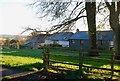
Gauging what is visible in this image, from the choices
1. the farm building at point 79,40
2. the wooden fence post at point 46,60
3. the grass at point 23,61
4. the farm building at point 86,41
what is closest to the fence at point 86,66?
the wooden fence post at point 46,60

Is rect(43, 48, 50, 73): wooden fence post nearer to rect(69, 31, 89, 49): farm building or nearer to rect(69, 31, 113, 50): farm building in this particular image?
rect(69, 31, 113, 50): farm building

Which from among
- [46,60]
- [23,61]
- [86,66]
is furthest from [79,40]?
[86,66]

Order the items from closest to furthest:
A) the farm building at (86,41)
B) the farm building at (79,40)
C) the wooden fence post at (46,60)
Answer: the wooden fence post at (46,60) → the farm building at (86,41) → the farm building at (79,40)

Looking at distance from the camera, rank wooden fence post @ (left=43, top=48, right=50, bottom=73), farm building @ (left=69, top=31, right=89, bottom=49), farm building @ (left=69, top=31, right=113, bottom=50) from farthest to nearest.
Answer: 1. farm building @ (left=69, top=31, right=89, bottom=49)
2. farm building @ (left=69, top=31, right=113, bottom=50)
3. wooden fence post @ (left=43, top=48, right=50, bottom=73)

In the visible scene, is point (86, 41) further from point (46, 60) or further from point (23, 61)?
point (46, 60)

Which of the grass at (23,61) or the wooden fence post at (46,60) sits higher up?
the wooden fence post at (46,60)

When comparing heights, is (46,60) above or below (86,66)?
above

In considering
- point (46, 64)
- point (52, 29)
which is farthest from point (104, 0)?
point (46, 64)

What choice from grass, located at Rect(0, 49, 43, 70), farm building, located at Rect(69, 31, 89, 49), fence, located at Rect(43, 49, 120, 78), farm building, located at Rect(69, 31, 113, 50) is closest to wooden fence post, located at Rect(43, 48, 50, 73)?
fence, located at Rect(43, 49, 120, 78)

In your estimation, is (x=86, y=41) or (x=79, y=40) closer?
(x=86, y=41)

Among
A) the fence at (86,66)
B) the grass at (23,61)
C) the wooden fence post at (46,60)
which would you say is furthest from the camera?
the grass at (23,61)

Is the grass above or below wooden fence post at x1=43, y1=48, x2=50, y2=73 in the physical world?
below

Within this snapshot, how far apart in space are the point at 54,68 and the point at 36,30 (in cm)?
627

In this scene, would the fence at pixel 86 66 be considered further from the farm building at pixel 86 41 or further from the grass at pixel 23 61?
the farm building at pixel 86 41
